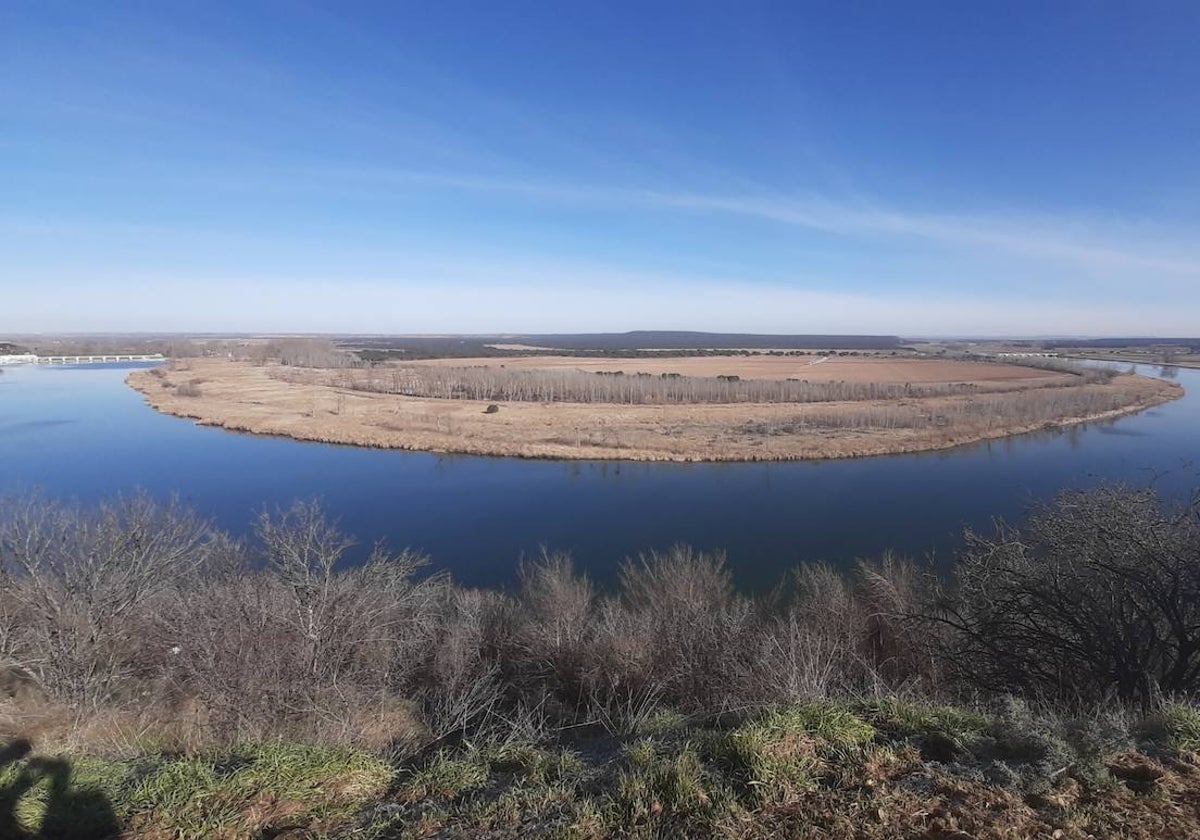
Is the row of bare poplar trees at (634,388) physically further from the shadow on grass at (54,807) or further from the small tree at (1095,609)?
the shadow on grass at (54,807)

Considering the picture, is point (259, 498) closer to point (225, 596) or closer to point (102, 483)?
point (102, 483)

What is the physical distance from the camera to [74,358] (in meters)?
114

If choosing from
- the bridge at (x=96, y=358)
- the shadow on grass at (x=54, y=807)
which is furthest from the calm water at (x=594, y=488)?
the bridge at (x=96, y=358)

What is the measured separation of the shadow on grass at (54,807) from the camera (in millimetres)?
3389

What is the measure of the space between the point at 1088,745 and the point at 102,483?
114 feet

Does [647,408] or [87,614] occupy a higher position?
[87,614]

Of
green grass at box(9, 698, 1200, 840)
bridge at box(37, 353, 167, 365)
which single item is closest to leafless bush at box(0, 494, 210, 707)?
green grass at box(9, 698, 1200, 840)

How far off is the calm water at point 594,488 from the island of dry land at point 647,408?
2263mm

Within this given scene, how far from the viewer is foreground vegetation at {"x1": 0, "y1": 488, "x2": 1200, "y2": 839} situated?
3.24 metres

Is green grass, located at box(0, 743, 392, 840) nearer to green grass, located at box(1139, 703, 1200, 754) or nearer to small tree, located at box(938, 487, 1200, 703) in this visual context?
green grass, located at box(1139, 703, 1200, 754)

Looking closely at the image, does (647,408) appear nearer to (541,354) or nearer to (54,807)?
(54,807)

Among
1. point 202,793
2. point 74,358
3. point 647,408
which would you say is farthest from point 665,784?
point 74,358

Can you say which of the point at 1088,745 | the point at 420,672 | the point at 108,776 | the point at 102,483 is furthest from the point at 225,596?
the point at 102,483

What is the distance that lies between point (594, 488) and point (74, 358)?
132896mm
